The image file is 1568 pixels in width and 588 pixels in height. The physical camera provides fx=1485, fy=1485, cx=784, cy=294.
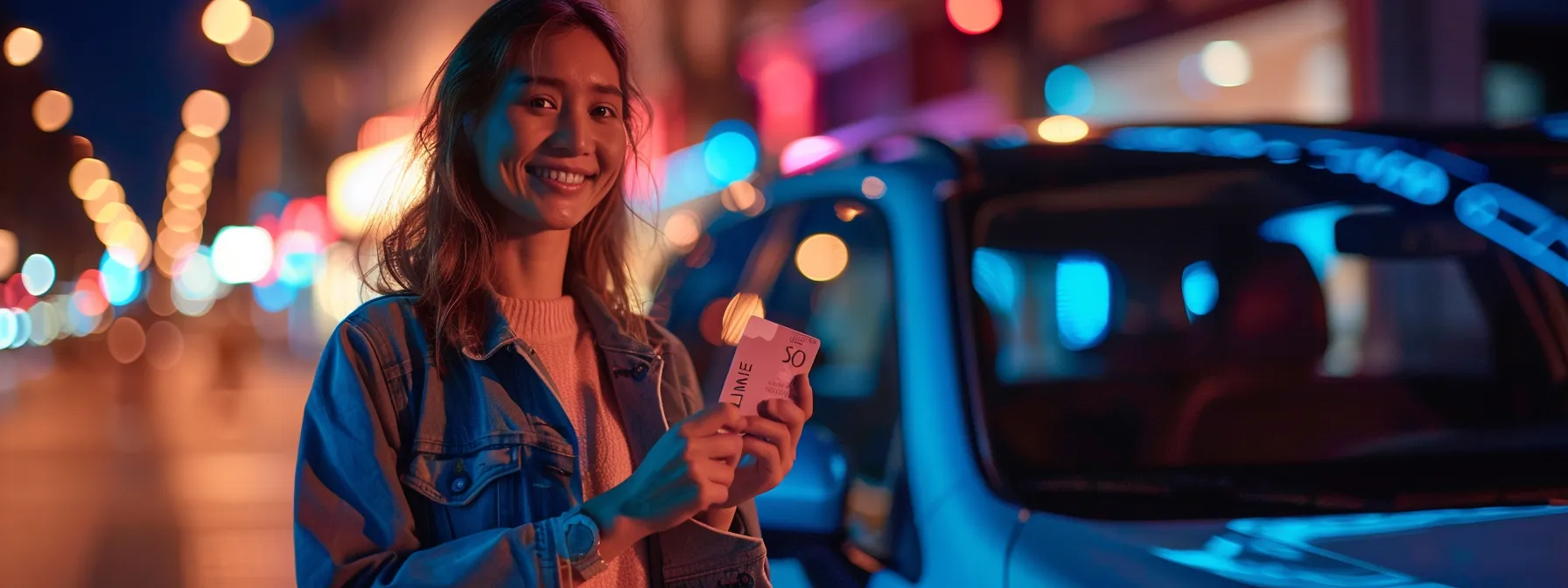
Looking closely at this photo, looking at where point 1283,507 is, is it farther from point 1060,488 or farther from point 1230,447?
point 1230,447

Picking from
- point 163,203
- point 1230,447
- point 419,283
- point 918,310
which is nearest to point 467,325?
point 419,283

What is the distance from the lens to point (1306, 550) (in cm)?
202

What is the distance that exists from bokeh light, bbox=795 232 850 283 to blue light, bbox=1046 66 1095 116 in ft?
31.1

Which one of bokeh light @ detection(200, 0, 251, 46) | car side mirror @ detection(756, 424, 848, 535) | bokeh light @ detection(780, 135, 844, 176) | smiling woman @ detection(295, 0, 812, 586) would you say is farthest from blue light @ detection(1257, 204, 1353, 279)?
bokeh light @ detection(200, 0, 251, 46)

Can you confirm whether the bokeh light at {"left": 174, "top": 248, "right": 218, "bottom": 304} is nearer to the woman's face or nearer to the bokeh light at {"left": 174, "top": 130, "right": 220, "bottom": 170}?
the bokeh light at {"left": 174, "top": 130, "right": 220, "bottom": 170}

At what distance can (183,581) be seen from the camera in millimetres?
7066

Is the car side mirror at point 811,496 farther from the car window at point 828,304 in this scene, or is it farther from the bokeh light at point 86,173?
the bokeh light at point 86,173

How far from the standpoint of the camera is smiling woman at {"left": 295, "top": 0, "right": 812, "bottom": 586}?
1.69 m

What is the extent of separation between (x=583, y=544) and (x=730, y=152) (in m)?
21.1

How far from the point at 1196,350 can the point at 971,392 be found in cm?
106

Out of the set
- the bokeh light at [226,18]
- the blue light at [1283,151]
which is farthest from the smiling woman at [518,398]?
the bokeh light at [226,18]

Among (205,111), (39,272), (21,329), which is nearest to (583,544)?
(21,329)

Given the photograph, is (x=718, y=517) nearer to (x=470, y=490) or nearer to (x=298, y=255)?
(x=470, y=490)

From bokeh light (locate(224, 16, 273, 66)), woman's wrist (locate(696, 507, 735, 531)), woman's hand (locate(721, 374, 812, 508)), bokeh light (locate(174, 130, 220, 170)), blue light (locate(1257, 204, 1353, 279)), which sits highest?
bokeh light (locate(174, 130, 220, 170))
